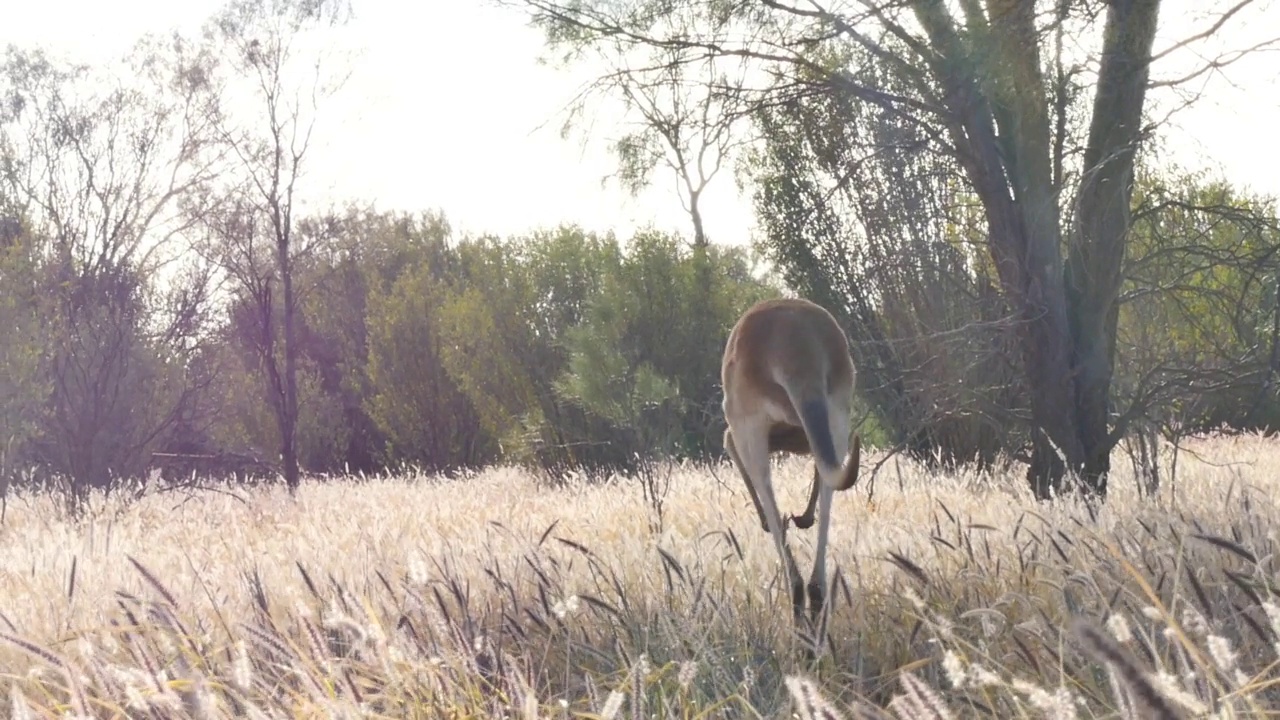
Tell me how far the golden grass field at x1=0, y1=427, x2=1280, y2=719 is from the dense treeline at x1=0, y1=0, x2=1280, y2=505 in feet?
4.80

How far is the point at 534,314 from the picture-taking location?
15758 mm

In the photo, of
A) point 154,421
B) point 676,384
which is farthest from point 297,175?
point 154,421

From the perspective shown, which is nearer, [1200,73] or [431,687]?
[431,687]

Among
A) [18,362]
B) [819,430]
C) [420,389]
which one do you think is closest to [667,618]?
[819,430]

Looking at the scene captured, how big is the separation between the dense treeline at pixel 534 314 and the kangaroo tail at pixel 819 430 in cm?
221

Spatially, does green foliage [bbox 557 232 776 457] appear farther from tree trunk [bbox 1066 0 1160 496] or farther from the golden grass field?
tree trunk [bbox 1066 0 1160 496]

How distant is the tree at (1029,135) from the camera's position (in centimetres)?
636

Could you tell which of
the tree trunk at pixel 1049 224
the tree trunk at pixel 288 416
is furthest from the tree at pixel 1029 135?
the tree trunk at pixel 288 416

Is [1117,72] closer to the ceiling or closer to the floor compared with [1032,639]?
closer to the ceiling

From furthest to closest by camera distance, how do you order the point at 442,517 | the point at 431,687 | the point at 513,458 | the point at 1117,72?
the point at 513,458, the point at 442,517, the point at 1117,72, the point at 431,687

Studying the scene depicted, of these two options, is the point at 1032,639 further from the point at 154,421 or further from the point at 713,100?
the point at 154,421

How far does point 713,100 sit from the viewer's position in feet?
21.5

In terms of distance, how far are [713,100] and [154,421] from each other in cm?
1511

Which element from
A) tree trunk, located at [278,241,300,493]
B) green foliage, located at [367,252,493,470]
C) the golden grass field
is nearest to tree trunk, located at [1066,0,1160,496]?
the golden grass field
